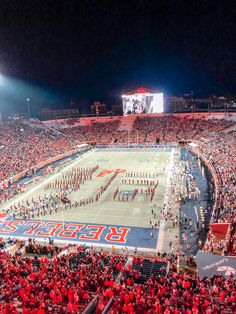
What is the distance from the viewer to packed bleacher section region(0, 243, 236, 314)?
36.2ft

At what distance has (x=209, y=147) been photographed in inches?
2078

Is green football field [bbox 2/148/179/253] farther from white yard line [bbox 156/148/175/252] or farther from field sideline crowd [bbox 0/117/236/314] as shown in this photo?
field sideline crowd [bbox 0/117/236/314]

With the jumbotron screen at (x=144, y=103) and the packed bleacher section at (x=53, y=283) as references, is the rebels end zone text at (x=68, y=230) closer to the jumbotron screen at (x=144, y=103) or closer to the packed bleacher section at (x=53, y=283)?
the packed bleacher section at (x=53, y=283)

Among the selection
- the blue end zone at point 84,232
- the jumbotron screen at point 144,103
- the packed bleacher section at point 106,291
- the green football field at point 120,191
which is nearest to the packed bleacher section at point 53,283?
the packed bleacher section at point 106,291

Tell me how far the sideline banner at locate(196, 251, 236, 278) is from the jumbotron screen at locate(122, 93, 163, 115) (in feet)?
203

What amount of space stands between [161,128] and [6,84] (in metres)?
46.5

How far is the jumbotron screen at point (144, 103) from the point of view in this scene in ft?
242

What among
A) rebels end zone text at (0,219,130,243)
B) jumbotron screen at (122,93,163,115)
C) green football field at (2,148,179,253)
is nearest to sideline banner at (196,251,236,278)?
green football field at (2,148,179,253)

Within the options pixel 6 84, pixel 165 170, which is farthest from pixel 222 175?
pixel 6 84

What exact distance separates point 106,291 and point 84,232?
1308 cm

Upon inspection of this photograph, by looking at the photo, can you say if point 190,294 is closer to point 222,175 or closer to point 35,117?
point 222,175

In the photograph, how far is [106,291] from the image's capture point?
1228 centimetres

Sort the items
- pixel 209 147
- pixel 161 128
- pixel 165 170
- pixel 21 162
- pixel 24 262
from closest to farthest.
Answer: pixel 24 262 → pixel 165 170 → pixel 21 162 → pixel 209 147 → pixel 161 128

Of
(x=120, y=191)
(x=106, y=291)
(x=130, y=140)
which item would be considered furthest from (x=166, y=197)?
(x=130, y=140)
